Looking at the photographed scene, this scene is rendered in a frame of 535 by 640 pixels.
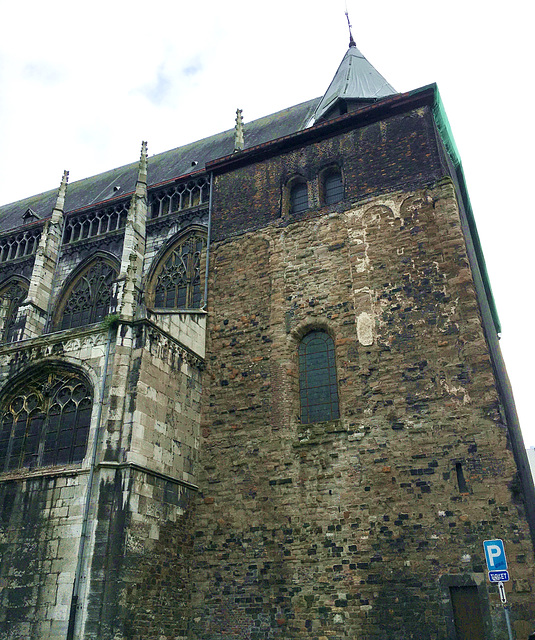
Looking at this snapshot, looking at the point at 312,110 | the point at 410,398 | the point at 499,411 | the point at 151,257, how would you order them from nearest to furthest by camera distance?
the point at 499,411
the point at 410,398
the point at 151,257
the point at 312,110

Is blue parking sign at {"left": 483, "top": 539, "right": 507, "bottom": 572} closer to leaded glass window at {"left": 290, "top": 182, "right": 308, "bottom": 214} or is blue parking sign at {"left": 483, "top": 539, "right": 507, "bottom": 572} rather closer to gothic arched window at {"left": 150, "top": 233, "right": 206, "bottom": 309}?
leaded glass window at {"left": 290, "top": 182, "right": 308, "bottom": 214}

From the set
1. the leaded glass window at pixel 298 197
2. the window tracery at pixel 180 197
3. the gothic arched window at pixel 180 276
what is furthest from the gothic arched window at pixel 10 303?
the leaded glass window at pixel 298 197

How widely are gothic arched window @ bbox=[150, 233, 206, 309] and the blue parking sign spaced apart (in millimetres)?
11694

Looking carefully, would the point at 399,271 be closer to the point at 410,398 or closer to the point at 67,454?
the point at 410,398

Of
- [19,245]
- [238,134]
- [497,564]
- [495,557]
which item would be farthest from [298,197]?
[497,564]

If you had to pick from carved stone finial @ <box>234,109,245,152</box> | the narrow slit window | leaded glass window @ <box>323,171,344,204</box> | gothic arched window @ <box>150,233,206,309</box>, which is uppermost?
carved stone finial @ <box>234,109,245,152</box>

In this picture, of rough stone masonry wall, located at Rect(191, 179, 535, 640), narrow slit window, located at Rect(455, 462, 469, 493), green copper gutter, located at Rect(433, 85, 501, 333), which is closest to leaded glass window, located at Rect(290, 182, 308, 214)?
rough stone masonry wall, located at Rect(191, 179, 535, 640)

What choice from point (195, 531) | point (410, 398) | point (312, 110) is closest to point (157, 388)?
point (195, 531)

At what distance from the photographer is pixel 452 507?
12.1 metres

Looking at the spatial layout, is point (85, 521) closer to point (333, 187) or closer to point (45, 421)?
point (45, 421)

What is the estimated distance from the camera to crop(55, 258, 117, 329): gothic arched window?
20.2m

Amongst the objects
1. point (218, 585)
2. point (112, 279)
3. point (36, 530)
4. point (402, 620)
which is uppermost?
point (112, 279)

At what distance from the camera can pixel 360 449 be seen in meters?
13.5

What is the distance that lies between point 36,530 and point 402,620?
7770 mm
